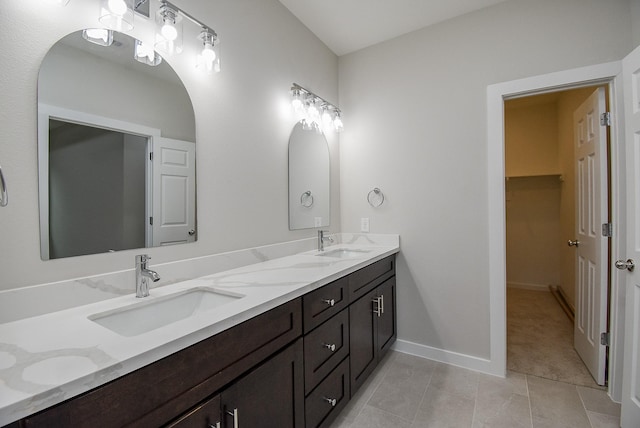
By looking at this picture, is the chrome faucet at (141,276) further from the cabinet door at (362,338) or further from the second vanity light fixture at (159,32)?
the cabinet door at (362,338)

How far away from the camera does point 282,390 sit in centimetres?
115

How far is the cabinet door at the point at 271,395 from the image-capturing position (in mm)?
948

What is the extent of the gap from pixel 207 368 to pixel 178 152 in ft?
3.29

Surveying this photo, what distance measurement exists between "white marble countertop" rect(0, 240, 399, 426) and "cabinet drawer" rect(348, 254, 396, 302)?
467mm

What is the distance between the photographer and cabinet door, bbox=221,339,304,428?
3.11ft

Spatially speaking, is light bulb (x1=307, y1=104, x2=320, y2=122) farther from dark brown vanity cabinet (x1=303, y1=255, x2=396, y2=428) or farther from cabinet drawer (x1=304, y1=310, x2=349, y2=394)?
cabinet drawer (x1=304, y1=310, x2=349, y2=394)

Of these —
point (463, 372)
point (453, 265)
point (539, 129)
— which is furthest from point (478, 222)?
point (539, 129)

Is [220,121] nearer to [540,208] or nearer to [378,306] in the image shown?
[378,306]

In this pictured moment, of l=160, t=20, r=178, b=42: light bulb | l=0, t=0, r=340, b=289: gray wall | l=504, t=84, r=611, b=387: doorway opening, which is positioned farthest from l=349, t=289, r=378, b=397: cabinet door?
l=504, t=84, r=611, b=387: doorway opening

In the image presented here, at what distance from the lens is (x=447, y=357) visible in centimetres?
226

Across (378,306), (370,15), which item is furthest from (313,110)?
(378,306)

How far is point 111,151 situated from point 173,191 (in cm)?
29

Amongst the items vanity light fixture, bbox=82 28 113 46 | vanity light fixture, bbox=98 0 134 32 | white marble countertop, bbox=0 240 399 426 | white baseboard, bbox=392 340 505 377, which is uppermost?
vanity light fixture, bbox=98 0 134 32

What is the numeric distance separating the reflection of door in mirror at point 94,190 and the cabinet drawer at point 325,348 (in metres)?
0.90
